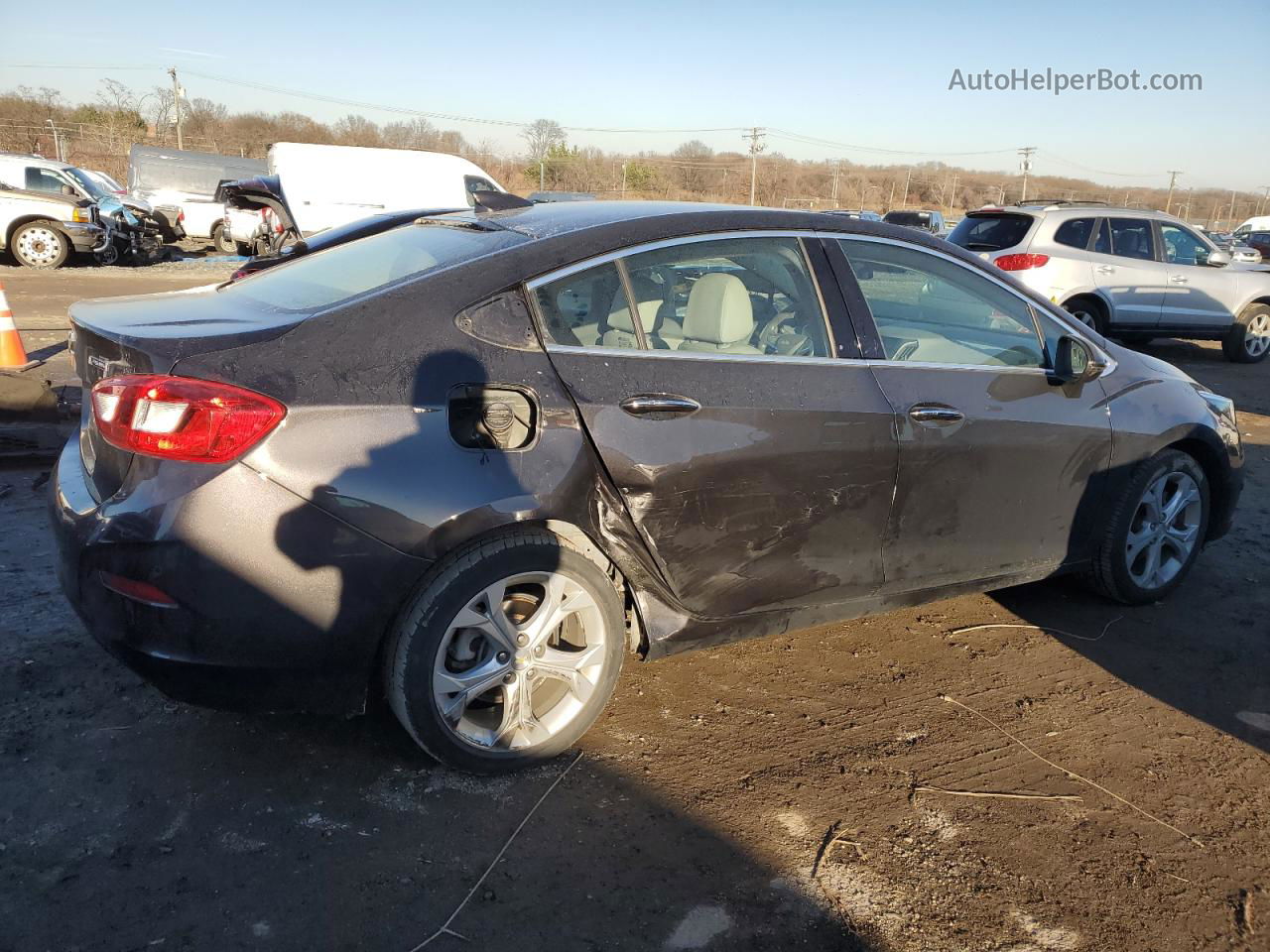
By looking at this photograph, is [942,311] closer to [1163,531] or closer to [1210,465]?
[1163,531]

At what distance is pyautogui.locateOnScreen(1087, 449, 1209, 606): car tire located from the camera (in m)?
4.11

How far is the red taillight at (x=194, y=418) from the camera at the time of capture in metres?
2.41

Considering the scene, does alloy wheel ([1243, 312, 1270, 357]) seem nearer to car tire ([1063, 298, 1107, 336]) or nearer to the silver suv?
the silver suv

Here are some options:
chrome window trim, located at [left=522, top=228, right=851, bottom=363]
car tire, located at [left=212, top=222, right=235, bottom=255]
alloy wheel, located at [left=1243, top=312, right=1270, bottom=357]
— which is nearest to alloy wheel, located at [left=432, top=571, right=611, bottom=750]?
chrome window trim, located at [left=522, top=228, right=851, bottom=363]

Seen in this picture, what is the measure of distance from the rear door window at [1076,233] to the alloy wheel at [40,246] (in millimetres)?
15871

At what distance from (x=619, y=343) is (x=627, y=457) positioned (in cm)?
38

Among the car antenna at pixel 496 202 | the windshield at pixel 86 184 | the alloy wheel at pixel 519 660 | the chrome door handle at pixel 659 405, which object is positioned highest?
the windshield at pixel 86 184

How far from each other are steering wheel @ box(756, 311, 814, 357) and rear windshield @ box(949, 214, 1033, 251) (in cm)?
885

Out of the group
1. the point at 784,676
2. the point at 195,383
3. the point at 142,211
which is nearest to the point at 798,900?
the point at 784,676

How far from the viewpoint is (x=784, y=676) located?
11.9 ft

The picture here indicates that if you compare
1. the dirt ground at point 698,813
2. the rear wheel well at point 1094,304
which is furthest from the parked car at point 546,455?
the rear wheel well at point 1094,304

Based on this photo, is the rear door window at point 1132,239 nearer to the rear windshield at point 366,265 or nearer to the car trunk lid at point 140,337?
the rear windshield at point 366,265

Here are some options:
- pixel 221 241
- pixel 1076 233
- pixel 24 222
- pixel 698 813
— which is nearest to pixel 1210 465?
pixel 698 813

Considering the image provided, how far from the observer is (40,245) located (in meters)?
16.1
